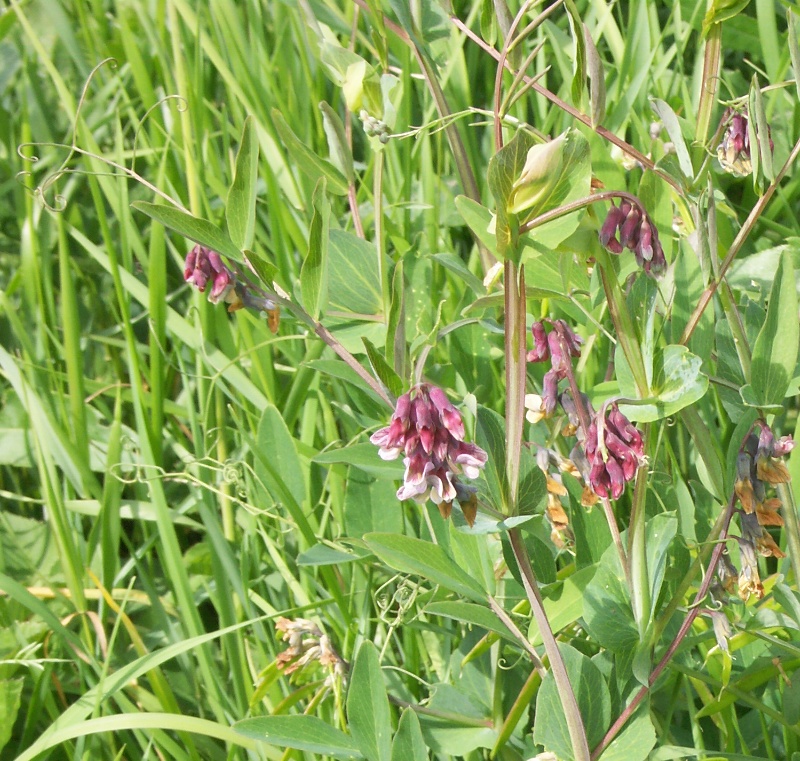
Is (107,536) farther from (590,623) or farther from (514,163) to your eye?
(514,163)

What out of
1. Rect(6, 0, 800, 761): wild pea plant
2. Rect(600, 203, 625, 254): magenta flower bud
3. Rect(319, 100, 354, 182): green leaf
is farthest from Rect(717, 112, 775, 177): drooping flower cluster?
Rect(319, 100, 354, 182): green leaf

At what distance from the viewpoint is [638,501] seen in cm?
81

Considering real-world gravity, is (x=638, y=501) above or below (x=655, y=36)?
below

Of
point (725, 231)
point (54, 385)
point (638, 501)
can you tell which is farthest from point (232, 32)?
point (638, 501)

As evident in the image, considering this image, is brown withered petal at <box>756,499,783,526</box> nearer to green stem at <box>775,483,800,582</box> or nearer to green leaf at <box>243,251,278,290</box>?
green stem at <box>775,483,800,582</box>

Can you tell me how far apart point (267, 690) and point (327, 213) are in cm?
62

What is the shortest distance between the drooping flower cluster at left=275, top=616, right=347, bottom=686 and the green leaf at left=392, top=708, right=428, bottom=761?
17cm

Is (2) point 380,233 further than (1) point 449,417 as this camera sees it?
Yes

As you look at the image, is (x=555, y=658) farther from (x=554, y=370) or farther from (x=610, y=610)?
(x=554, y=370)

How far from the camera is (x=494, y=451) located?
84 centimetres

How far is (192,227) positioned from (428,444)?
12.4 inches

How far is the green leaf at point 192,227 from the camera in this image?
0.81 m

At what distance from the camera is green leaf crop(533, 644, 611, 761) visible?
868 mm

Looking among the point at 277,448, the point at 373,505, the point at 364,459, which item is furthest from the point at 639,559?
the point at 277,448
